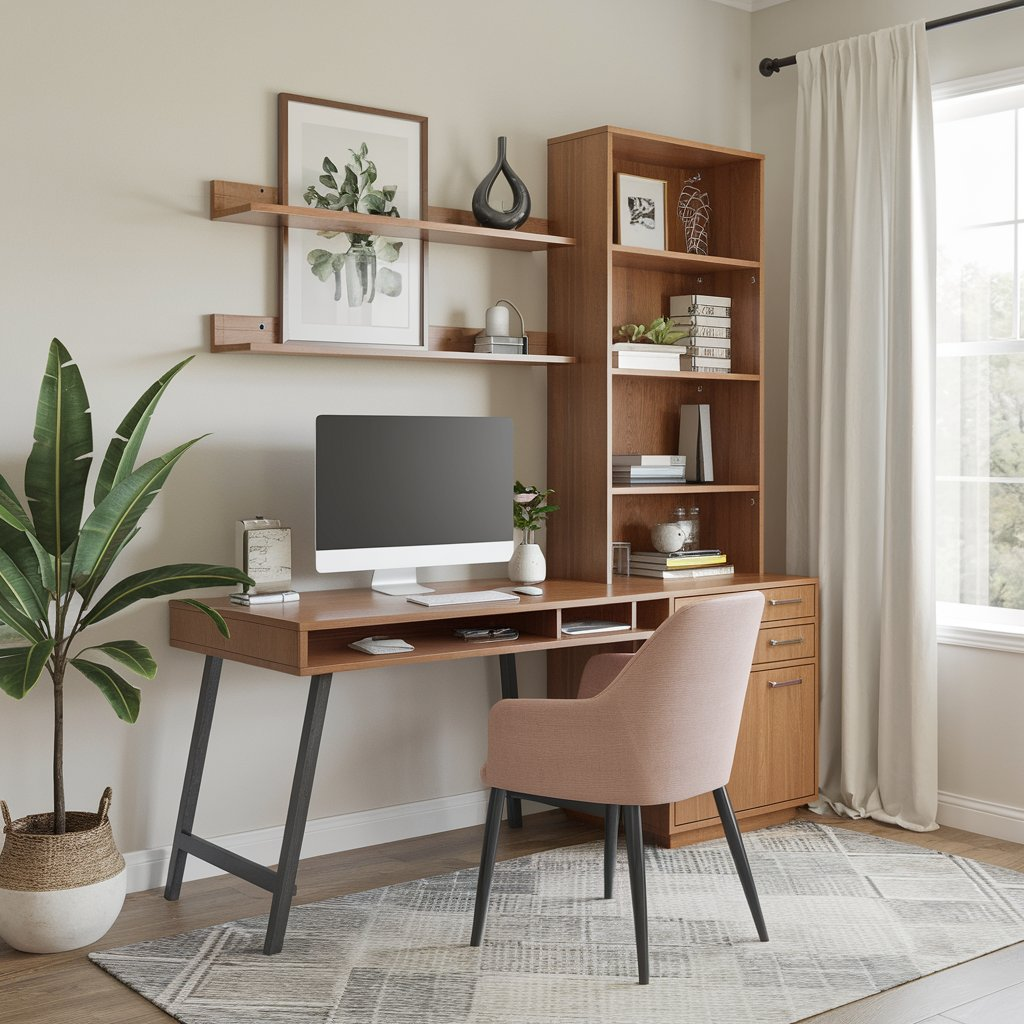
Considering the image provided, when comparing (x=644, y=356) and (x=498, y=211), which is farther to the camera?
(x=644, y=356)

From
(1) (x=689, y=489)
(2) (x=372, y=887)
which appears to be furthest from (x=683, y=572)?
(2) (x=372, y=887)

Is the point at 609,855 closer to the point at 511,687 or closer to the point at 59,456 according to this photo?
the point at 511,687

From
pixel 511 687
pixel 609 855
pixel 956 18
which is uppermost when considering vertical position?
pixel 956 18

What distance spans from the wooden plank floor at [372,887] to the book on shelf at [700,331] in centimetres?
162

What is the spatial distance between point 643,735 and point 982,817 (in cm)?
168

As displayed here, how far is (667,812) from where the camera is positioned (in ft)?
12.0

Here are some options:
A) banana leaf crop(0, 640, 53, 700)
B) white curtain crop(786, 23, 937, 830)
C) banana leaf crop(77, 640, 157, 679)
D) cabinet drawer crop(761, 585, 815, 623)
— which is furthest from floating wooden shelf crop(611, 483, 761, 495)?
banana leaf crop(0, 640, 53, 700)

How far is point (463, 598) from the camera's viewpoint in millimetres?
3342

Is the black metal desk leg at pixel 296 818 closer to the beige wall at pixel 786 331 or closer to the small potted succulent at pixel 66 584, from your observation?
the small potted succulent at pixel 66 584

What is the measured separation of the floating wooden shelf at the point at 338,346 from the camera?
11.1ft

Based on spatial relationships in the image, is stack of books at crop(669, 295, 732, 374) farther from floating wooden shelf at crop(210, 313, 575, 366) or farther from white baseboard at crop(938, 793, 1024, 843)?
white baseboard at crop(938, 793, 1024, 843)

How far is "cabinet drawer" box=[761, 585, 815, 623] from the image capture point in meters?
3.96

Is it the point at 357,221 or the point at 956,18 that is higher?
the point at 956,18

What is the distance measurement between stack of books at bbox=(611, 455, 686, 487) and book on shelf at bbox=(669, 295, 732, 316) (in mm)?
502
